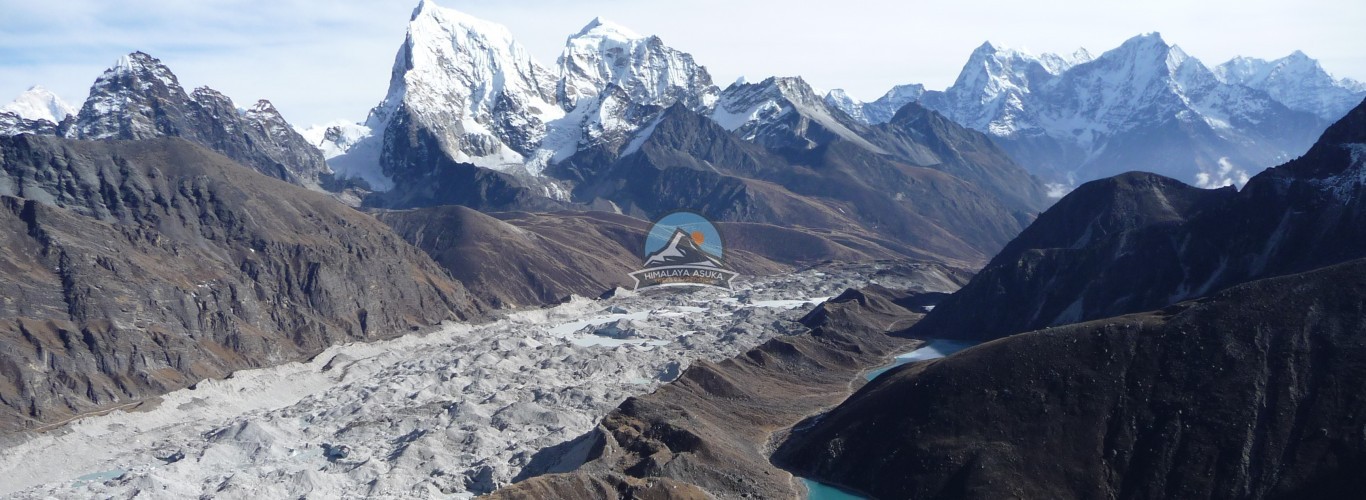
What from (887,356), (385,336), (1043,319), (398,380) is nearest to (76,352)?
(398,380)

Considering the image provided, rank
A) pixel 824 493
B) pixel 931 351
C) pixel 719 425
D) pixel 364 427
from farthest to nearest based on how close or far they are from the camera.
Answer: pixel 931 351 → pixel 364 427 → pixel 719 425 → pixel 824 493

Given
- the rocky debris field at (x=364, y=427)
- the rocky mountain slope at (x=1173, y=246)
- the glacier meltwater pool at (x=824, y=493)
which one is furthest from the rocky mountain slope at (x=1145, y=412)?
the rocky mountain slope at (x=1173, y=246)

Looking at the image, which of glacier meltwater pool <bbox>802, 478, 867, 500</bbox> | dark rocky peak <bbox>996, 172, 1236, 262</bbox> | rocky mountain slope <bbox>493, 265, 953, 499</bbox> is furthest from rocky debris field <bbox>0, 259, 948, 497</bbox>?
dark rocky peak <bbox>996, 172, 1236, 262</bbox>

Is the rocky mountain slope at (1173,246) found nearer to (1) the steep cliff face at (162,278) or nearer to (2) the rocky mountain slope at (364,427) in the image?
(2) the rocky mountain slope at (364,427)

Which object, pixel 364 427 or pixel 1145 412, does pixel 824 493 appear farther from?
pixel 364 427

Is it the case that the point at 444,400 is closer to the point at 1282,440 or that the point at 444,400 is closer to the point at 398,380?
the point at 398,380

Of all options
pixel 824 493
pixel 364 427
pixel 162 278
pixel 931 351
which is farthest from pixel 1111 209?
pixel 162 278

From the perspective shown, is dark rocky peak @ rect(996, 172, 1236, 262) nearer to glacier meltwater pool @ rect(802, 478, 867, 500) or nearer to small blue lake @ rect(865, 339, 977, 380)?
small blue lake @ rect(865, 339, 977, 380)
